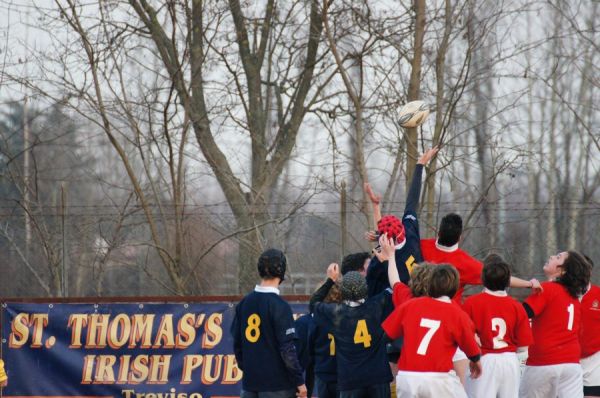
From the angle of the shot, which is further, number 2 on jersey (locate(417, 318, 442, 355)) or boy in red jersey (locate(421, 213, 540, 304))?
boy in red jersey (locate(421, 213, 540, 304))

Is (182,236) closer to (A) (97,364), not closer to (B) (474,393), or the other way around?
(A) (97,364)

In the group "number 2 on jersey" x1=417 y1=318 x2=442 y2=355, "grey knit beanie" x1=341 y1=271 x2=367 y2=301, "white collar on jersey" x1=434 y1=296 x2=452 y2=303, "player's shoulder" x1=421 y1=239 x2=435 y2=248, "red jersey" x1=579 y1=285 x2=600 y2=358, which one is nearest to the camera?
"number 2 on jersey" x1=417 y1=318 x2=442 y2=355

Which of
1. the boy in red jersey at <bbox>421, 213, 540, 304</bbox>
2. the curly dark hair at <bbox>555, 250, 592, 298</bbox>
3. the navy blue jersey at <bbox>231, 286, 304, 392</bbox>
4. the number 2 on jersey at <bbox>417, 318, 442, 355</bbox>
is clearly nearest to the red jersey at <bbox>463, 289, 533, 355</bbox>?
→ the boy in red jersey at <bbox>421, 213, 540, 304</bbox>

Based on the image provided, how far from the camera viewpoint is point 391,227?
764cm

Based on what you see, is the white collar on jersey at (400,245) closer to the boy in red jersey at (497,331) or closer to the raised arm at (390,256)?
the raised arm at (390,256)

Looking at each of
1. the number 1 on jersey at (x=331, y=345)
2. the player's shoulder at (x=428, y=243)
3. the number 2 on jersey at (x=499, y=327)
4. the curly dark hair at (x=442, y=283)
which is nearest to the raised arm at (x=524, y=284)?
the number 2 on jersey at (x=499, y=327)

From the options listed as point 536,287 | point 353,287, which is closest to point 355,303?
point 353,287

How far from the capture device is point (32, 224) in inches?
539

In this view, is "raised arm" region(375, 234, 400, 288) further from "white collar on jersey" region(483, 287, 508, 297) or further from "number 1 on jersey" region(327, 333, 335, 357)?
"number 1 on jersey" region(327, 333, 335, 357)

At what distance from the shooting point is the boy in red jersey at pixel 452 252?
8188 millimetres

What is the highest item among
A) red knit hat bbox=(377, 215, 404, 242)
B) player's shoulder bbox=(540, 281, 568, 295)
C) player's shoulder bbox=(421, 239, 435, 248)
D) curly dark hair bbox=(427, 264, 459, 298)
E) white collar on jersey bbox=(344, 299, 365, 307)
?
red knit hat bbox=(377, 215, 404, 242)

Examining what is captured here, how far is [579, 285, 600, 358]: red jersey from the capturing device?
364 inches

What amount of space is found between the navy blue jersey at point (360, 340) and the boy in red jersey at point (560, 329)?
5.21 feet

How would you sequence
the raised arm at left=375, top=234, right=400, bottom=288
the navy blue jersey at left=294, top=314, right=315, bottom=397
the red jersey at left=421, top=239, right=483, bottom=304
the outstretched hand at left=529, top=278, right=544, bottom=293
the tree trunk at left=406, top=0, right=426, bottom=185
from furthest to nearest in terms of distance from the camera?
the tree trunk at left=406, top=0, right=426, bottom=185, the navy blue jersey at left=294, top=314, right=315, bottom=397, the outstretched hand at left=529, top=278, right=544, bottom=293, the red jersey at left=421, top=239, right=483, bottom=304, the raised arm at left=375, top=234, right=400, bottom=288
